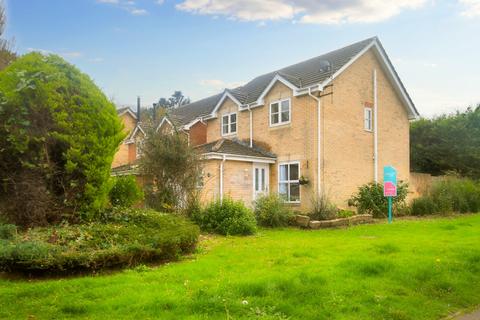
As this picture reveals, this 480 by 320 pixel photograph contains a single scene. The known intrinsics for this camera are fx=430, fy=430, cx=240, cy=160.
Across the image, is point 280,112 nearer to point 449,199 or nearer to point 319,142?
point 319,142

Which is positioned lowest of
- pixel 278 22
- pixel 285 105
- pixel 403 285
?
pixel 403 285

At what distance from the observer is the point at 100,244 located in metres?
8.10

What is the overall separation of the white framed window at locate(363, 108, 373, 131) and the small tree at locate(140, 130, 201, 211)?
11378mm

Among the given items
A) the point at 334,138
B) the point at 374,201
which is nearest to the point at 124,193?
the point at 334,138

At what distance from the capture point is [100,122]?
984 cm

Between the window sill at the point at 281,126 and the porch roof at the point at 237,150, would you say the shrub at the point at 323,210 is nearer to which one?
the porch roof at the point at 237,150

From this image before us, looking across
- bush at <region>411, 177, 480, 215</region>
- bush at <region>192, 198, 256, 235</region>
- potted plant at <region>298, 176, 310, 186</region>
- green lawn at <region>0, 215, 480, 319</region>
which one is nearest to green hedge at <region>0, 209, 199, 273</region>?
green lawn at <region>0, 215, 480, 319</region>

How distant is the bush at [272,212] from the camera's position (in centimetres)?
1652

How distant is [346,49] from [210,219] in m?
14.1

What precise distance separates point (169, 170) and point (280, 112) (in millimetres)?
9013

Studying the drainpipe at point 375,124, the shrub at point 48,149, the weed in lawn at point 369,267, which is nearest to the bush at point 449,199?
the drainpipe at point 375,124

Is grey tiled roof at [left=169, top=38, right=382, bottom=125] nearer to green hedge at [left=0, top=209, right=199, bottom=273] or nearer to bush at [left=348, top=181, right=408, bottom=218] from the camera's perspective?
bush at [left=348, top=181, right=408, bottom=218]

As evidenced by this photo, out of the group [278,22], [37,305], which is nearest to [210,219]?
[278,22]

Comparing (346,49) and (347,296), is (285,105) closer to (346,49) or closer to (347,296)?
(346,49)
